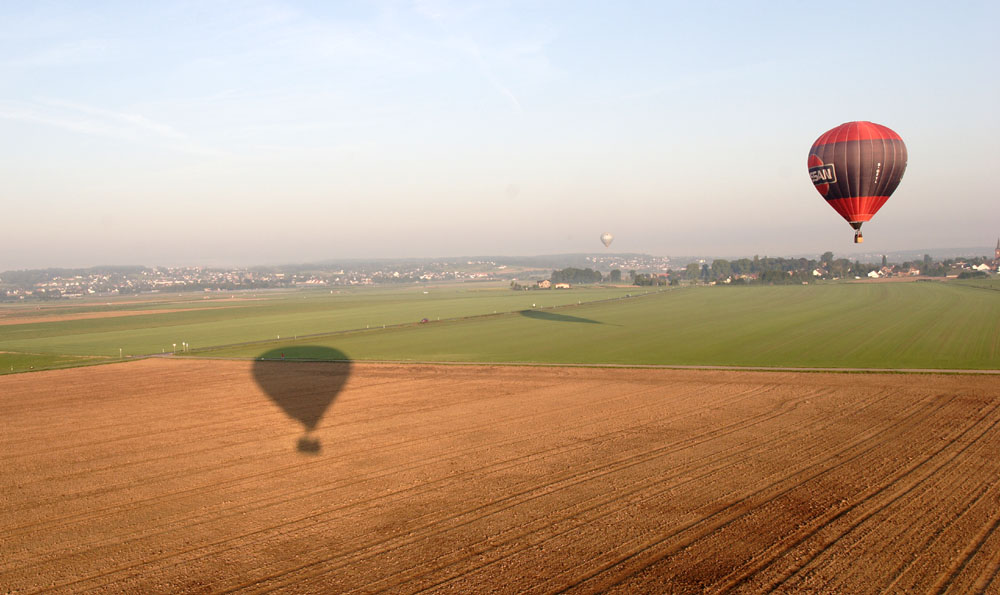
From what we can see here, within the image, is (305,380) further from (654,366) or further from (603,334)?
(603,334)

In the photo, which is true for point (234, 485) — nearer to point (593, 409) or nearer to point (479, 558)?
point (479, 558)

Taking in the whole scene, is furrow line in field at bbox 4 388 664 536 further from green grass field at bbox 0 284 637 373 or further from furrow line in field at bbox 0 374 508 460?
green grass field at bbox 0 284 637 373

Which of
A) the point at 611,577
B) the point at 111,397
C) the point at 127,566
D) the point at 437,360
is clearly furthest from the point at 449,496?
the point at 437,360

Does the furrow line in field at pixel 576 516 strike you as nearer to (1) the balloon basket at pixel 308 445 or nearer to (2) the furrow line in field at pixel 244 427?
(2) the furrow line in field at pixel 244 427

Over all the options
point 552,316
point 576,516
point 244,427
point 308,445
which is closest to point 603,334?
point 552,316

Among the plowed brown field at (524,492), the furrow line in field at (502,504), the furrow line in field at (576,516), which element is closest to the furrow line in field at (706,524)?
the plowed brown field at (524,492)

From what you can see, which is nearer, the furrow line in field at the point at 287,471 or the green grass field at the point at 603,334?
the furrow line in field at the point at 287,471
